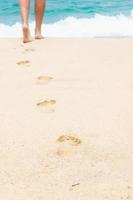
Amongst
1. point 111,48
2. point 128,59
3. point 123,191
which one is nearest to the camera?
point 123,191

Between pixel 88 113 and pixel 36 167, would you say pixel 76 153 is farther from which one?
pixel 88 113

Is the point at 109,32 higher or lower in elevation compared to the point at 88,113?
lower

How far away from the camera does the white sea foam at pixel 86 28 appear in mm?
9078

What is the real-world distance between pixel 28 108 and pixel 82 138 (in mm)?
539

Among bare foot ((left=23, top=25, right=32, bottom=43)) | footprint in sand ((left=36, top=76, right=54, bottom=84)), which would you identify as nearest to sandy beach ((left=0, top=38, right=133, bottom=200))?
footprint in sand ((left=36, top=76, right=54, bottom=84))

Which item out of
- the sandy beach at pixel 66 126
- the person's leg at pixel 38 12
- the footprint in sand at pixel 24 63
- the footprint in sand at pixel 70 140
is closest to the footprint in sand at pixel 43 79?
the sandy beach at pixel 66 126

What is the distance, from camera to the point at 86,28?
9.69 metres

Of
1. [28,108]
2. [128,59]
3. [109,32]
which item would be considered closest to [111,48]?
[128,59]

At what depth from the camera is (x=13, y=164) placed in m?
1.91

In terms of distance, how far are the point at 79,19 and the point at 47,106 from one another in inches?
333

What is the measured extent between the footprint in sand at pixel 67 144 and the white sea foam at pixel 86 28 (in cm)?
676

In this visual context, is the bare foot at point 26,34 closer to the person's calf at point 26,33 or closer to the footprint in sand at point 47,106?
the person's calf at point 26,33

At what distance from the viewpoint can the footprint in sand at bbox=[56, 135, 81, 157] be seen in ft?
6.52

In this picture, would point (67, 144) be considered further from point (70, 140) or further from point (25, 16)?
point (25, 16)
